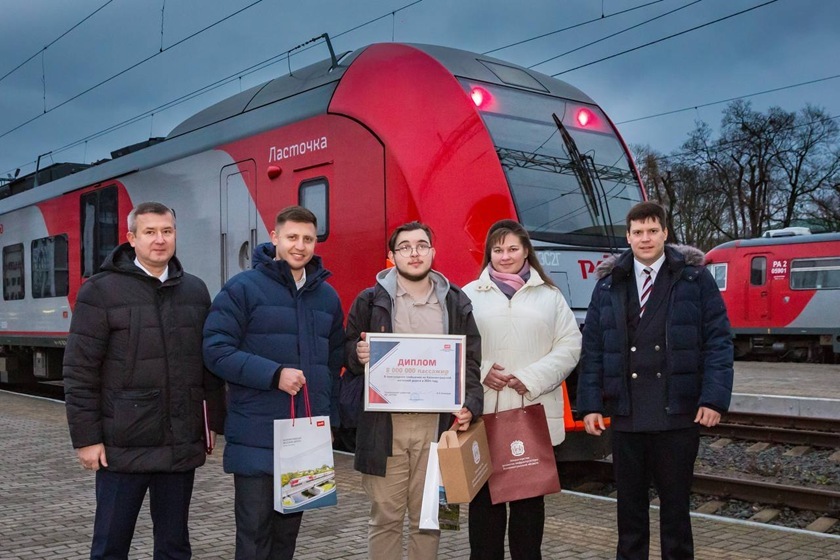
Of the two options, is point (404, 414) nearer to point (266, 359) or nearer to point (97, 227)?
point (266, 359)

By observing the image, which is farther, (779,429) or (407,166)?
(779,429)

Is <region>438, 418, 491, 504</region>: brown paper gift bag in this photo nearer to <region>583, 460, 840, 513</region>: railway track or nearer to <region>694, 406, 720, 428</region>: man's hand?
<region>694, 406, 720, 428</region>: man's hand

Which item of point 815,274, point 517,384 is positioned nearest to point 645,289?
point 517,384

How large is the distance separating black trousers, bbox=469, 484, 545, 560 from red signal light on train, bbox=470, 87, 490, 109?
12.3ft

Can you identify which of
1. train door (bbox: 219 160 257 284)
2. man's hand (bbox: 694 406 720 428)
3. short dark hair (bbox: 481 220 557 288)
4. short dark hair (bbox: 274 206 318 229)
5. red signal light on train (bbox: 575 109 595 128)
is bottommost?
man's hand (bbox: 694 406 720 428)

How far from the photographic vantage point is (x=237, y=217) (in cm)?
834

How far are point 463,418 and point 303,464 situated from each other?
2.26 ft

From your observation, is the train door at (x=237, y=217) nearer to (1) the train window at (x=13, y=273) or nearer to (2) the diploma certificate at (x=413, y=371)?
(2) the diploma certificate at (x=413, y=371)

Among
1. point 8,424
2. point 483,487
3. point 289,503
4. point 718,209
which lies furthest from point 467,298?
point 718,209

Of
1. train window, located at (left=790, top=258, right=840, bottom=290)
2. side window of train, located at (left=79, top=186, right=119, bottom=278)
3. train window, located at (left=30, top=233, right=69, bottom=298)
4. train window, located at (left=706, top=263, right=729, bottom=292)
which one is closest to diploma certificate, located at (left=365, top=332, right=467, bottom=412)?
side window of train, located at (left=79, top=186, right=119, bottom=278)

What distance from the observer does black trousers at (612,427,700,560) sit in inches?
154

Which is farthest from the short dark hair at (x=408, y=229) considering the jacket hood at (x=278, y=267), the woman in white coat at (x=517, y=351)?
the woman in white coat at (x=517, y=351)

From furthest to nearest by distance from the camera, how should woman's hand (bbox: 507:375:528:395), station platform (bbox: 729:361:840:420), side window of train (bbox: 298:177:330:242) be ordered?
station platform (bbox: 729:361:840:420) → side window of train (bbox: 298:177:330:242) → woman's hand (bbox: 507:375:528:395)

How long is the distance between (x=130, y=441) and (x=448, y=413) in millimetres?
1298
